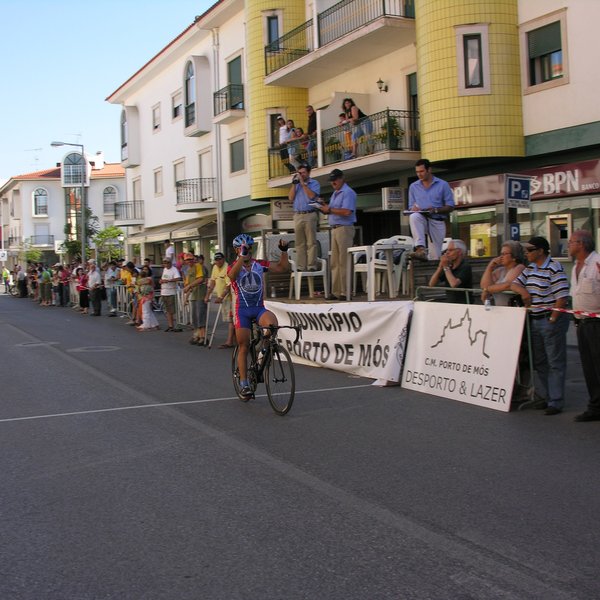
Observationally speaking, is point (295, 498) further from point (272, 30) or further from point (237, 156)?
point (237, 156)

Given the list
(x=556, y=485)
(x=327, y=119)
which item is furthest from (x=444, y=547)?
(x=327, y=119)

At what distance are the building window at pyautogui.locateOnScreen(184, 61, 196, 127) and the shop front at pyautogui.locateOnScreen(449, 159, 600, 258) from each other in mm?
17132

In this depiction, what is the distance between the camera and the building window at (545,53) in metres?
17.2

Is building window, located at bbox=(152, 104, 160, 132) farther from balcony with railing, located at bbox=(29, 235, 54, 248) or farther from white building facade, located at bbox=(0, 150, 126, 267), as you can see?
balcony with railing, located at bbox=(29, 235, 54, 248)

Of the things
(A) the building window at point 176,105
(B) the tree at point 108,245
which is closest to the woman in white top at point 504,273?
(A) the building window at point 176,105

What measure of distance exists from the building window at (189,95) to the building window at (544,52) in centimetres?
1848

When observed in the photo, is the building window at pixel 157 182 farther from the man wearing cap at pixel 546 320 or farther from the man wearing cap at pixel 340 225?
the man wearing cap at pixel 546 320

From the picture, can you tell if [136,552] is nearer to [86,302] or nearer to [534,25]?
[534,25]

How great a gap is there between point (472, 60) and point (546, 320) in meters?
11.5

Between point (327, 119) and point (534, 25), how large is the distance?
6.96 m

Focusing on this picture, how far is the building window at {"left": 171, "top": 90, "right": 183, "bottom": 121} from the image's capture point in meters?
36.2

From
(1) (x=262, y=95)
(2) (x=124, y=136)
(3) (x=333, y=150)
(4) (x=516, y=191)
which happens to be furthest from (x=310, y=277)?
(2) (x=124, y=136)

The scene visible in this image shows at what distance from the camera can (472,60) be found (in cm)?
1839

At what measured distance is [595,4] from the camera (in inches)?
634
